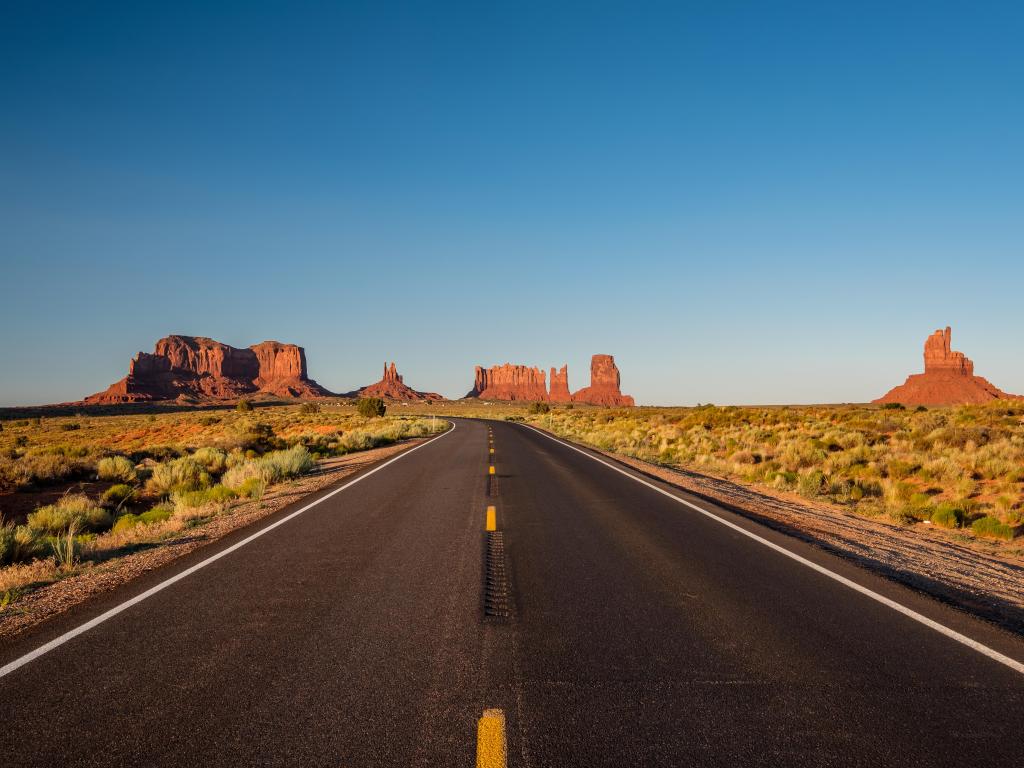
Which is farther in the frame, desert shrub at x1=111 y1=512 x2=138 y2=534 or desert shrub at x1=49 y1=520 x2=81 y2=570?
desert shrub at x1=111 y1=512 x2=138 y2=534

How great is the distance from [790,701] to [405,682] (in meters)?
2.49

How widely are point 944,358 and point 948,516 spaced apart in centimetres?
13573

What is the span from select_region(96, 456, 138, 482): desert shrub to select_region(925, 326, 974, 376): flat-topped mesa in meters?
142

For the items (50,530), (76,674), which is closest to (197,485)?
(50,530)

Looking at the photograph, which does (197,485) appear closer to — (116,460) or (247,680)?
(116,460)

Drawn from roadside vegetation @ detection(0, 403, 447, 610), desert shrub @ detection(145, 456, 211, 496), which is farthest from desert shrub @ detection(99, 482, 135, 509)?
desert shrub @ detection(145, 456, 211, 496)

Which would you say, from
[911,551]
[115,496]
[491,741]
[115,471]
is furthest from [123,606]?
[115,471]

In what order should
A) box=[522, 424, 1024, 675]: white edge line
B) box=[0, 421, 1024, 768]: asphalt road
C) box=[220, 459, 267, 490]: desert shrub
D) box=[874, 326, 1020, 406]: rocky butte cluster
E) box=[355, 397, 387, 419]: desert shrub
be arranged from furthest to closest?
box=[874, 326, 1020, 406]: rocky butte cluster, box=[355, 397, 387, 419]: desert shrub, box=[220, 459, 267, 490]: desert shrub, box=[522, 424, 1024, 675]: white edge line, box=[0, 421, 1024, 768]: asphalt road

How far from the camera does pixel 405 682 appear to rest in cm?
378

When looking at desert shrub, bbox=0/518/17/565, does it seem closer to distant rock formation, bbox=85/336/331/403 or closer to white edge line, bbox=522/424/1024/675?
white edge line, bbox=522/424/1024/675

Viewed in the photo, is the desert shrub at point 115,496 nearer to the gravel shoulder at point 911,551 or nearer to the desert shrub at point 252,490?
the desert shrub at point 252,490

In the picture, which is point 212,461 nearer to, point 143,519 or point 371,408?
point 143,519

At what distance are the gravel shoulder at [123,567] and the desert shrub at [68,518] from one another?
123 inches

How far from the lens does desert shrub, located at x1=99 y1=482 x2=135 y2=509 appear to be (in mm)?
14453
